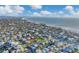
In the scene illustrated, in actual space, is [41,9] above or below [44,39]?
above

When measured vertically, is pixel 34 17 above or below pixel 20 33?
above

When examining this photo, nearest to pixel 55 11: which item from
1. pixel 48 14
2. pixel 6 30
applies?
pixel 48 14
